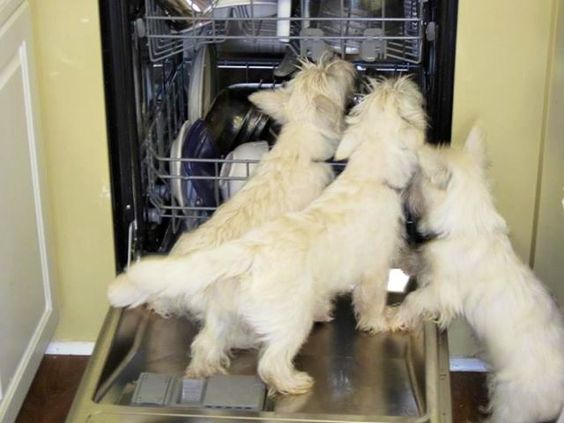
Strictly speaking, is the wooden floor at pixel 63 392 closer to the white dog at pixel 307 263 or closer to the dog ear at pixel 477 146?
the white dog at pixel 307 263

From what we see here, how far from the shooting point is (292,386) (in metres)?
1.79

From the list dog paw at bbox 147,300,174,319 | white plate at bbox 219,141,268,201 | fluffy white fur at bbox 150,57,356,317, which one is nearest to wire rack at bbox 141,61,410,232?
white plate at bbox 219,141,268,201

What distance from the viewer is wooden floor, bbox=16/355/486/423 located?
86.9 inches

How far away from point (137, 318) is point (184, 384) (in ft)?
0.76

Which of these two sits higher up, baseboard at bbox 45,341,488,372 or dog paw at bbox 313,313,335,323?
dog paw at bbox 313,313,335,323

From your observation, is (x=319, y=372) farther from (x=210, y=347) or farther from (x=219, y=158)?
(x=219, y=158)

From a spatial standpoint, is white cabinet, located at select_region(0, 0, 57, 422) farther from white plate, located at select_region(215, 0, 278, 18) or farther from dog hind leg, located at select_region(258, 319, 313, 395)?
dog hind leg, located at select_region(258, 319, 313, 395)

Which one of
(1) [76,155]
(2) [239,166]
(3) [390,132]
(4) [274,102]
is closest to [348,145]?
(3) [390,132]

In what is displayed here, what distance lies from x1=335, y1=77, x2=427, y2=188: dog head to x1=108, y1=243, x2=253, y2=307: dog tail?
0.33 meters

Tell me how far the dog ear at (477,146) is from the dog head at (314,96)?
25 cm

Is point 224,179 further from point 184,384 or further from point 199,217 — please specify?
point 184,384

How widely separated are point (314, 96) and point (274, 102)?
0.31ft

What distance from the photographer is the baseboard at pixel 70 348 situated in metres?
2.35

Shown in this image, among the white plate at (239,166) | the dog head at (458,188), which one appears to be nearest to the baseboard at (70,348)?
the white plate at (239,166)
